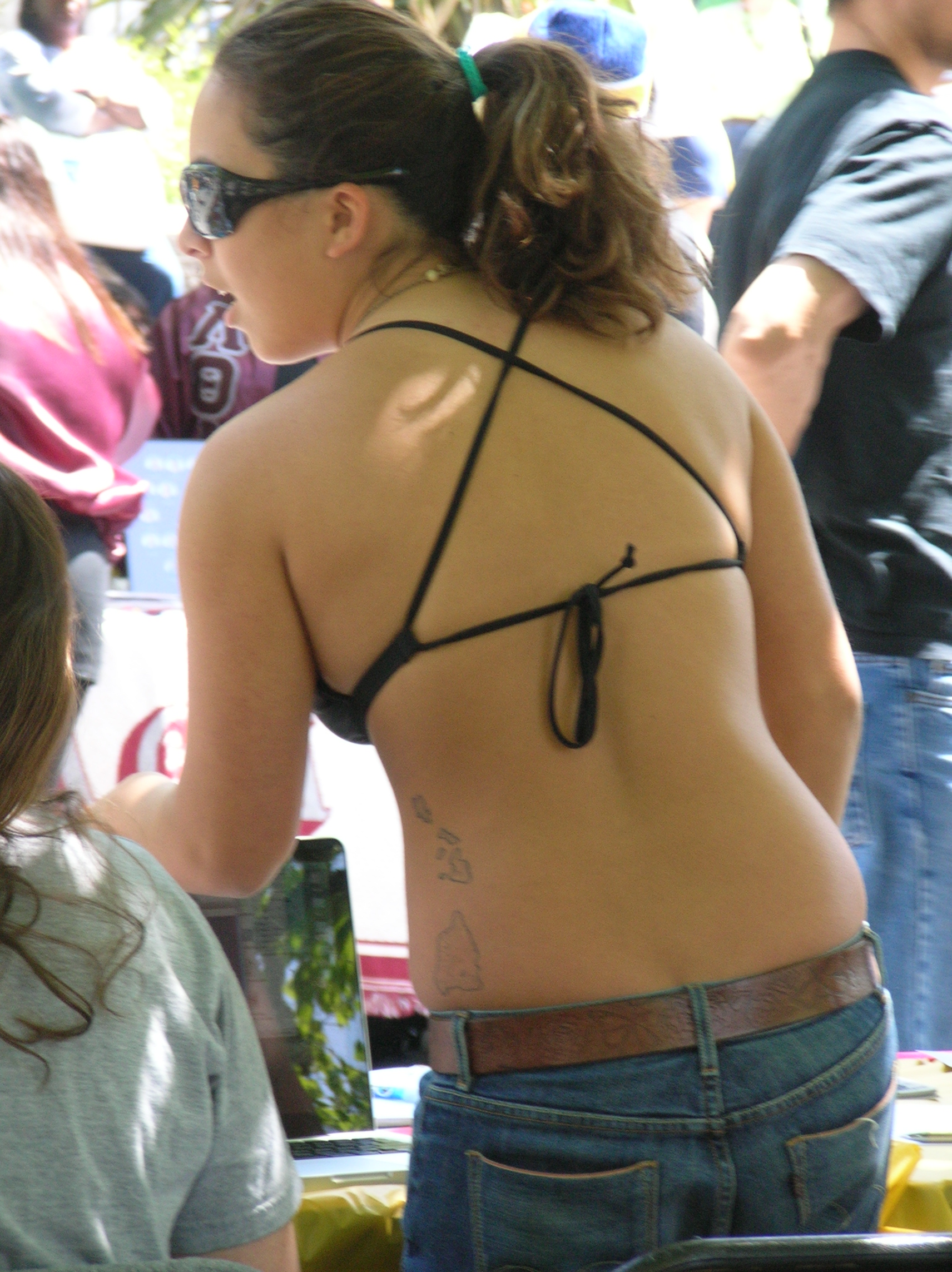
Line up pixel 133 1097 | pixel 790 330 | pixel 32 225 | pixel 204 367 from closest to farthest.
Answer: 1. pixel 133 1097
2. pixel 790 330
3. pixel 32 225
4. pixel 204 367

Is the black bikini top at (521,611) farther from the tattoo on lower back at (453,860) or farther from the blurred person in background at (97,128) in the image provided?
the blurred person in background at (97,128)

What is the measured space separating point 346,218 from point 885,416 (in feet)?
3.47

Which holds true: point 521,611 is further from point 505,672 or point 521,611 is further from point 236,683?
Result: point 236,683

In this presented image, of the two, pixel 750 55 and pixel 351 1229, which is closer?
pixel 351 1229

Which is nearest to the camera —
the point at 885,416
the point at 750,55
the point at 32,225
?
the point at 885,416

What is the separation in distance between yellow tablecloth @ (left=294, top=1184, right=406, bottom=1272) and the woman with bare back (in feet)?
0.72

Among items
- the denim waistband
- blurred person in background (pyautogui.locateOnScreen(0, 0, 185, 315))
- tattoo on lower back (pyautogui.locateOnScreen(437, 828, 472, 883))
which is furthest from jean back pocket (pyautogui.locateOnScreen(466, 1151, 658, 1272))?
blurred person in background (pyautogui.locateOnScreen(0, 0, 185, 315))

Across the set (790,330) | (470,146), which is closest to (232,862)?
(470,146)

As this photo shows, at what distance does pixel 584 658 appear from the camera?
41.3 inches

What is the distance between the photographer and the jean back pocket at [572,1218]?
1.02m

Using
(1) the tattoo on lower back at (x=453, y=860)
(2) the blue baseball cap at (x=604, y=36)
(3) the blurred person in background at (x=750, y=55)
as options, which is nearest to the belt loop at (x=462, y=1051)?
(1) the tattoo on lower back at (x=453, y=860)

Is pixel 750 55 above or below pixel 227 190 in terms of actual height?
below

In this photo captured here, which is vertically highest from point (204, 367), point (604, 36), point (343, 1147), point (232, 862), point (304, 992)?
point (604, 36)

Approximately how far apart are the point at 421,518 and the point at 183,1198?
51 cm
